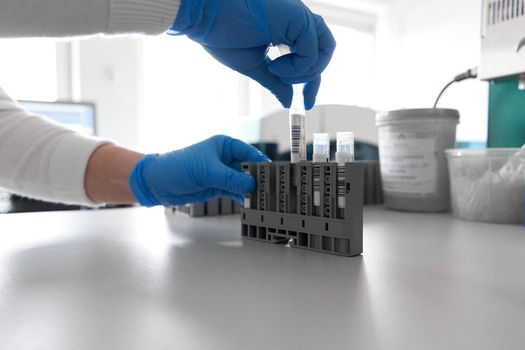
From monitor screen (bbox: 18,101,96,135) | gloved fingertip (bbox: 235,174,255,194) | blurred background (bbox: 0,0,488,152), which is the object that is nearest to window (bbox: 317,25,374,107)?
blurred background (bbox: 0,0,488,152)

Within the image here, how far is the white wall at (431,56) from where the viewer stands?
9.55 ft

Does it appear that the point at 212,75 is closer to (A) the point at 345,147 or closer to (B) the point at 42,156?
(B) the point at 42,156

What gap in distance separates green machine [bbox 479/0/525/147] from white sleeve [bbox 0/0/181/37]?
82cm

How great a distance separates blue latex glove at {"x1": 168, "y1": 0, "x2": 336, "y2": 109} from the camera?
0.76 m

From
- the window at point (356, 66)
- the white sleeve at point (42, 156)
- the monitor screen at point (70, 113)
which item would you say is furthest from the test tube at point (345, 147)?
the window at point (356, 66)

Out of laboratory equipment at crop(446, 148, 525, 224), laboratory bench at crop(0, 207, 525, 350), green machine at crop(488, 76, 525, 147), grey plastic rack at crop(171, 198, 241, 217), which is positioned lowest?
laboratory bench at crop(0, 207, 525, 350)

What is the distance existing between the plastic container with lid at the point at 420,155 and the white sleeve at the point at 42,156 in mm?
727

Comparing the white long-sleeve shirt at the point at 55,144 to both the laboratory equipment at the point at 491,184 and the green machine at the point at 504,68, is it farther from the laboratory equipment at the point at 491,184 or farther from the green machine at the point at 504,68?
the green machine at the point at 504,68

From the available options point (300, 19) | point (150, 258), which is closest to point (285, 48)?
point (300, 19)

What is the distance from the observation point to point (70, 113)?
85.3 inches

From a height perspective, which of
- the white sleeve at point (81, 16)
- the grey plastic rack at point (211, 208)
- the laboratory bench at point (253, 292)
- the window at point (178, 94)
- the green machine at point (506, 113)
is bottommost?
the laboratory bench at point (253, 292)

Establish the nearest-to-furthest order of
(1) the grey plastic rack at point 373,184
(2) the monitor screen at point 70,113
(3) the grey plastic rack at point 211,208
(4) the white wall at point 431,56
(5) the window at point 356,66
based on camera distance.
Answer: (3) the grey plastic rack at point 211,208 → (1) the grey plastic rack at point 373,184 → (2) the monitor screen at point 70,113 → (4) the white wall at point 431,56 → (5) the window at point 356,66

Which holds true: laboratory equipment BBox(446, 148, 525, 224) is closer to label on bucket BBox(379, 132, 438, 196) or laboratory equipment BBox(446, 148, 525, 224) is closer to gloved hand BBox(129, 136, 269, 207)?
label on bucket BBox(379, 132, 438, 196)

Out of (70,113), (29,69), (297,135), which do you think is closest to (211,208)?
(297,135)
